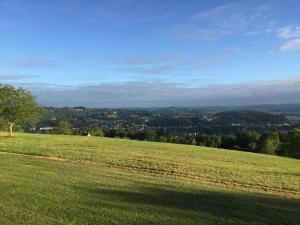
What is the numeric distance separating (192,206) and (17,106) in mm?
47024

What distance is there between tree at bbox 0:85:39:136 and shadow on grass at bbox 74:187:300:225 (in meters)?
43.3

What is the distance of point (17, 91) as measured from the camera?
5841cm

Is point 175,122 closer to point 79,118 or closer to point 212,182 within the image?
point 79,118

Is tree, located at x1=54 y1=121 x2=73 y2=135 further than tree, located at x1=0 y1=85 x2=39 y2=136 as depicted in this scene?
Yes

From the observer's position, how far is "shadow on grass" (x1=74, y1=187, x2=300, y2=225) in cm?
1244

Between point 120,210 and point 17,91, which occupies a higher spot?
point 17,91

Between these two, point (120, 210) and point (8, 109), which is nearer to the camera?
point (120, 210)

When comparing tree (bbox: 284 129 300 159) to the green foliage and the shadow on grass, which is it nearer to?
the green foliage

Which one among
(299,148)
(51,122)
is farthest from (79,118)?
(299,148)

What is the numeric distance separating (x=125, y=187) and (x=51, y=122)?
138 metres

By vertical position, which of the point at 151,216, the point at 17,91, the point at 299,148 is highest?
the point at 17,91

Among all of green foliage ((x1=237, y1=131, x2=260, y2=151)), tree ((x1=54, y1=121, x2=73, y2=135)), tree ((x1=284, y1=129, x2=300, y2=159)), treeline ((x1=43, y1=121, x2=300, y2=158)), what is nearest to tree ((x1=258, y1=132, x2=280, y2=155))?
treeline ((x1=43, y1=121, x2=300, y2=158))

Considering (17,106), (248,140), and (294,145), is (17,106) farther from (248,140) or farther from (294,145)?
(248,140)

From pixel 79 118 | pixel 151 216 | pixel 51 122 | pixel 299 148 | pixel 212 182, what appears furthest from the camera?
pixel 79 118
